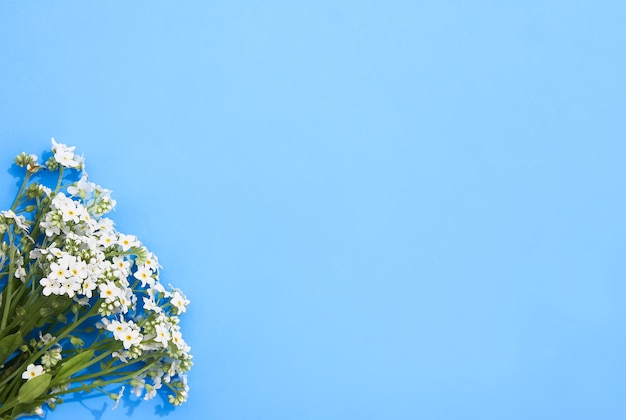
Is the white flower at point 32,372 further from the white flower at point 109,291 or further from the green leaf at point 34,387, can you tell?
the white flower at point 109,291

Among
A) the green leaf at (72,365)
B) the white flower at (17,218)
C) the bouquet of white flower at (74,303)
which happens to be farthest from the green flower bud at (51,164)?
the green leaf at (72,365)

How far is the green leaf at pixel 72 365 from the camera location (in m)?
1.33

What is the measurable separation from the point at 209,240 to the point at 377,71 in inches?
19.1

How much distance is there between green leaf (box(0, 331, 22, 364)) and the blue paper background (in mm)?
209

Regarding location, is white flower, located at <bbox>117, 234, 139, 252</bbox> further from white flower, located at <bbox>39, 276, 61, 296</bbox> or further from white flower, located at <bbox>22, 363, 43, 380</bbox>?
white flower, located at <bbox>22, 363, 43, 380</bbox>

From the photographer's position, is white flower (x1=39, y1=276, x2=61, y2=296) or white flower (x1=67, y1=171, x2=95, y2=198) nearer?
white flower (x1=39, y1=276, x2=61, y2=296)

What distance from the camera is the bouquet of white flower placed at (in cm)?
133

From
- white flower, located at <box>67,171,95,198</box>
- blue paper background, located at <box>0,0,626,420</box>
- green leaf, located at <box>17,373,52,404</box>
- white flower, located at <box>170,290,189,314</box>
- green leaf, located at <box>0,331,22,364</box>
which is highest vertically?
blue paper background, located at <box>0,0,626,420</box>

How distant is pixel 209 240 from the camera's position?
1.54 metres

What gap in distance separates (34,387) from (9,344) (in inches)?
Answer: 3.2

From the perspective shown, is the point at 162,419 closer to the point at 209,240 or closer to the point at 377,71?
the point at 209,240

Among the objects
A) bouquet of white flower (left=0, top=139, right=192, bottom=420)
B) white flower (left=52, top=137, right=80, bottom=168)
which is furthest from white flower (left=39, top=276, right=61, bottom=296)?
white flower (left=52, top=137, right=80, bottom=168)

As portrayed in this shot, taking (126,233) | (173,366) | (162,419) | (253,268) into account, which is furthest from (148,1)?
(162,419)

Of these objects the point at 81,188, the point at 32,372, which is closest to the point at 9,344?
the point at 32,372
